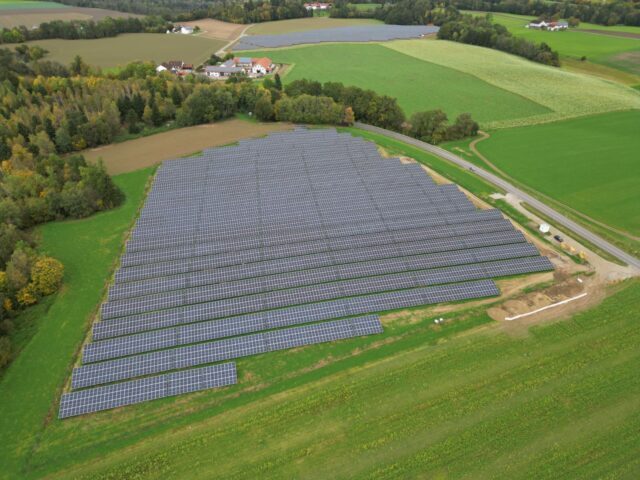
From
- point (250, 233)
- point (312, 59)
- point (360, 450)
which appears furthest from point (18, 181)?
point (312, 59)

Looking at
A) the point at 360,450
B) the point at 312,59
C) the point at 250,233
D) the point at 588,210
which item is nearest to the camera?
the point at 360,450

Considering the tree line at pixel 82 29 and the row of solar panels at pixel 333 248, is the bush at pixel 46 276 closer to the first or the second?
the row of solar panels at pixel 333 248

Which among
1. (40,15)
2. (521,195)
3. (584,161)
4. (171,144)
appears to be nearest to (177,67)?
(171,144)

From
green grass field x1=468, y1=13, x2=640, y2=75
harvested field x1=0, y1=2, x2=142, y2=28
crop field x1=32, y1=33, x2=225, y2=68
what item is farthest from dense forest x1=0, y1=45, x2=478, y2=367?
green grass field x1=468, y1=13, x2=640, y2=75

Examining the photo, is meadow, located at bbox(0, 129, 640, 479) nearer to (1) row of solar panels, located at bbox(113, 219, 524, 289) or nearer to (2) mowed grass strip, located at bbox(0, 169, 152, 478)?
(2) mowed grass strip, located at bbox(0, 169, 152, 478)

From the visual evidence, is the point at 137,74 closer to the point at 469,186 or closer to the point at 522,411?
the point at 469,186

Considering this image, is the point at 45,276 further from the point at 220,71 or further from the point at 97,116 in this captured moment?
the point at 220,71
